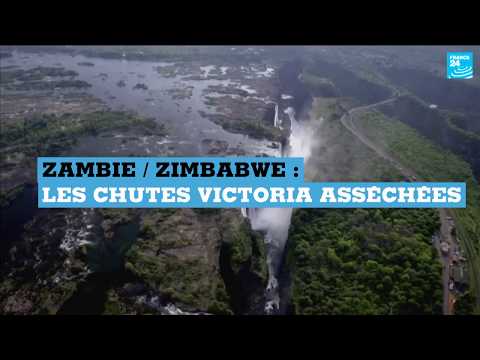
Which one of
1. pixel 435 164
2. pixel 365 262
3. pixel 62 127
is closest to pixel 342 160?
pixel 435 164

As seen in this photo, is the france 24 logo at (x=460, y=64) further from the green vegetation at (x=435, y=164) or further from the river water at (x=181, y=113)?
the river water at (x=181, y=113)

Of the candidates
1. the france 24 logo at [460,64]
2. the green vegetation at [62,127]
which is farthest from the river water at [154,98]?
the france 24 logo at [460,64]

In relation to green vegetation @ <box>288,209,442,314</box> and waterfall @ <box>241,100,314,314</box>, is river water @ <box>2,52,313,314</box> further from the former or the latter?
green vegetation @ <box>288,209,442,314</box>

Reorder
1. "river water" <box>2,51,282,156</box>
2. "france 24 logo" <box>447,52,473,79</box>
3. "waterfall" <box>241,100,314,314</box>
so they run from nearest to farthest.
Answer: "france 24 logo" <box>447,52,473,79</box>, "waterfall" <box>241,100,314,314</box>, "river water" <box>2,51,282,156</box>

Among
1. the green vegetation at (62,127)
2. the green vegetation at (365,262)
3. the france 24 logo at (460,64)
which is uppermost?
the green vegetation at (62,127)

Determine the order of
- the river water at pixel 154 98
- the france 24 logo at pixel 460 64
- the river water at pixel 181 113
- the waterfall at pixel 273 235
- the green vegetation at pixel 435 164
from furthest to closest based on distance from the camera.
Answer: the river water at pixel 154 98, the river water at pixel 181 113, the green vegetation at pixel 435 164, the waterfall at pixel 273 235, the france 24 logo at pixel 460 64

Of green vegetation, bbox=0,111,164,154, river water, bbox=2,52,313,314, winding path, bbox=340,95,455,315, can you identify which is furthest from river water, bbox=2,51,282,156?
winding path, bbox=340,95,455,315
